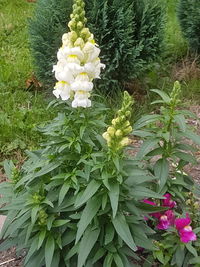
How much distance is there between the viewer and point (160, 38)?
192 inches

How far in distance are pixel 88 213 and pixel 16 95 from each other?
292cm

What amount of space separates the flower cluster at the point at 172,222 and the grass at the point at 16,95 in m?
1.71

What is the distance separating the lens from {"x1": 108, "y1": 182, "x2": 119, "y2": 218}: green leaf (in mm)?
2211

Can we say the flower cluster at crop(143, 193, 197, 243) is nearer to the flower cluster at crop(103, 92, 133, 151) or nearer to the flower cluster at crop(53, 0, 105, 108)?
the flower cluster at crop(103, 92, 133, 151)

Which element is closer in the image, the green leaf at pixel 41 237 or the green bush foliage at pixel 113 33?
the green leaf at pixel 41 237

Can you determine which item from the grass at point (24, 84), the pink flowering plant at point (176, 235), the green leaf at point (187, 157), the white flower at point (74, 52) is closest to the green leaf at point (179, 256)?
the pink flowering plant at point (176, 235)

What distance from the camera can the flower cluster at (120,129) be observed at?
2.19 meters

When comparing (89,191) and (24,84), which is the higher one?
(89,191)

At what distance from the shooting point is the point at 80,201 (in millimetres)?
2293

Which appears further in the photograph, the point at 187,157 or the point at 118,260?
the point at 187,157

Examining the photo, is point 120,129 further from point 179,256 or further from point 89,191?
point 179,256

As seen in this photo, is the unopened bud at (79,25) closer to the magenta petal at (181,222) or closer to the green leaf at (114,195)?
the green leaf at (114,195)

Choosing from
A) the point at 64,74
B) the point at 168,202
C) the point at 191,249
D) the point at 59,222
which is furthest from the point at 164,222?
the point at 64,74

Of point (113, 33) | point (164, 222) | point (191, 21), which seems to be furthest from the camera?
point (191, 21)
